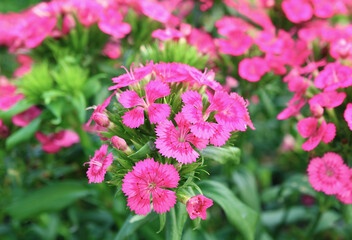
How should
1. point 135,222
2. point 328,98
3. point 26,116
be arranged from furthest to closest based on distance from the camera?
point 26,116
point 328,98
point 135,222

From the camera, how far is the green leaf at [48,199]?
1.39m

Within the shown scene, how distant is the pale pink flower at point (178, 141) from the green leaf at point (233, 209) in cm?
27

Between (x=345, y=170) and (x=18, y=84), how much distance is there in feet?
4.40

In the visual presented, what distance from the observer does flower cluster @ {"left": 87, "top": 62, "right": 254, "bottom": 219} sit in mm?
756

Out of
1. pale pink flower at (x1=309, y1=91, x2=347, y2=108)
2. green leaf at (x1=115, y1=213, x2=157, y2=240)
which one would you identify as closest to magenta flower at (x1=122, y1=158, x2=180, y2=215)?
green leaf at (x1=115, y1=213, x2=157, y2=240)

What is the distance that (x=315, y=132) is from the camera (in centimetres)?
106

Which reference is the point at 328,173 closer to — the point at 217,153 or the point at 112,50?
the point at 217,153

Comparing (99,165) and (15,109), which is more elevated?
(99,165)

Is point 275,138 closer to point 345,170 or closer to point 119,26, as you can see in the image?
point 345,170

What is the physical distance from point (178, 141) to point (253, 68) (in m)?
0.68

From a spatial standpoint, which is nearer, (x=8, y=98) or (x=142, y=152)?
(x=142, y=152)

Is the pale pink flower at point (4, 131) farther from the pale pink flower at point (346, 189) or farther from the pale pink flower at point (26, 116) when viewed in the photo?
the pale pink flower at point (346, 189)

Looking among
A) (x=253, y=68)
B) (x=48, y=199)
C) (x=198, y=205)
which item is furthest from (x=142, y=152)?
(x=48, y=199)

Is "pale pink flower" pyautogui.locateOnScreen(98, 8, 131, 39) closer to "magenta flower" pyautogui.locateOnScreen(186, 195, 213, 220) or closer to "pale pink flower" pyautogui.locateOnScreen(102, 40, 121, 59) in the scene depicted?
"pale pink flower" pyautogui.locateOnScreen(102, 40, 121, 59)
